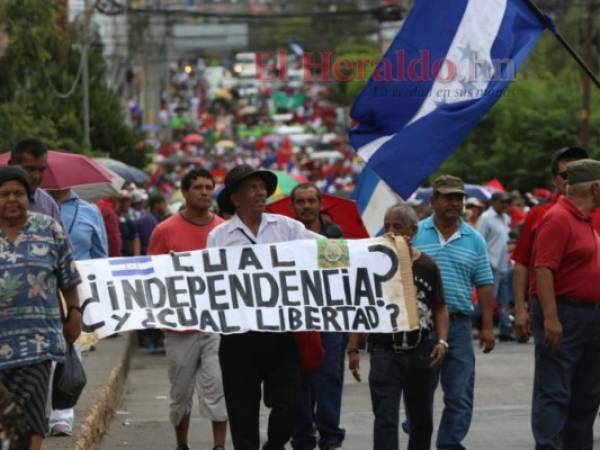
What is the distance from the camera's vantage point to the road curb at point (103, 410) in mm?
11898

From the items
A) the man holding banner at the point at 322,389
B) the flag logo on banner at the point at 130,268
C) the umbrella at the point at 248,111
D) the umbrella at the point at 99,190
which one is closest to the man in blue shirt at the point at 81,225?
the umbrella at the point at 99,190

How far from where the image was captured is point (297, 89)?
132875 millimetres

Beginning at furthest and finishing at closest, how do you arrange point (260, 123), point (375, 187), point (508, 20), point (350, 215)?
point (260, 123) < point (350, 215) < point (375, 187) < point (508, 20)

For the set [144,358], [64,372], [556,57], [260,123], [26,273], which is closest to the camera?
[26,273]

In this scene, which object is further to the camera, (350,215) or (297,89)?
(297,89)

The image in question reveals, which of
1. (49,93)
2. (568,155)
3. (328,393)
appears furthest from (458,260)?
(49,93)

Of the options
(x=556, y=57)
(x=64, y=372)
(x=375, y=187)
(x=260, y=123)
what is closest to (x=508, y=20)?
(x=375, y=187)

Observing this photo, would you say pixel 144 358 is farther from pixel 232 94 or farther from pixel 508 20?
pixel 232 94

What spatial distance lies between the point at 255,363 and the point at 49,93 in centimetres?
2088

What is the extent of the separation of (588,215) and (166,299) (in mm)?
2403

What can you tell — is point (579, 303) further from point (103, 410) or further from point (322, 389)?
point (103, 410)

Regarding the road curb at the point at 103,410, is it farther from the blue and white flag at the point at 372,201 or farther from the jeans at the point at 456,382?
the blue and white flag at the point at 372,201

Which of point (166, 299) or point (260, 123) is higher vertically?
point (166, 299)

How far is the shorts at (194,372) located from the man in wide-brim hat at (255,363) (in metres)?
1.54
